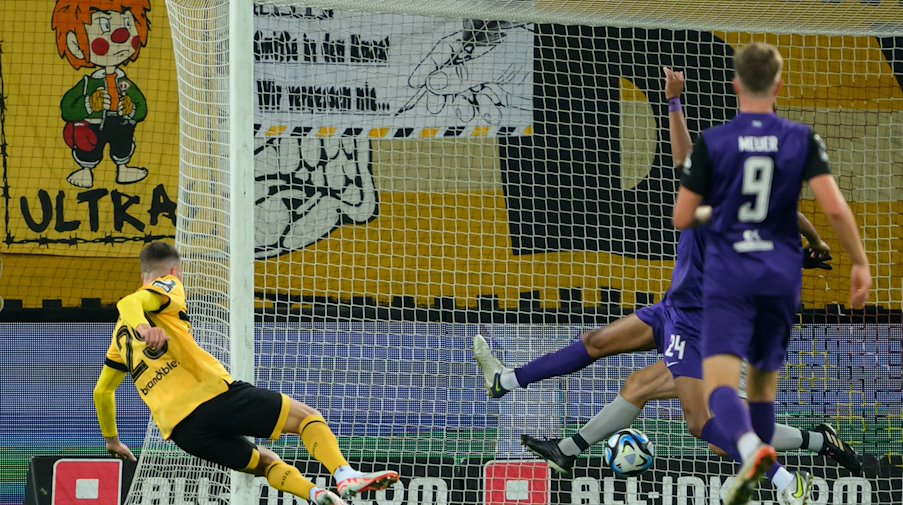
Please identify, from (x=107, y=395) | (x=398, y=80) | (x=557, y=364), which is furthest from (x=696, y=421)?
(x=398, y=80)

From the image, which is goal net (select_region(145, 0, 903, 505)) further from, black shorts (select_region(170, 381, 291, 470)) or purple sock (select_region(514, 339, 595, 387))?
black shorts (select_region(170, 381, 291, 470))

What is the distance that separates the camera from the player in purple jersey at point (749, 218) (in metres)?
4.55

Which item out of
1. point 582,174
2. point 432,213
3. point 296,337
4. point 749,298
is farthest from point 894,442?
point 749,298

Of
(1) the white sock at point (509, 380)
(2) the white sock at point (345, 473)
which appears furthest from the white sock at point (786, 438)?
(2) the white sock at point (345, 473)

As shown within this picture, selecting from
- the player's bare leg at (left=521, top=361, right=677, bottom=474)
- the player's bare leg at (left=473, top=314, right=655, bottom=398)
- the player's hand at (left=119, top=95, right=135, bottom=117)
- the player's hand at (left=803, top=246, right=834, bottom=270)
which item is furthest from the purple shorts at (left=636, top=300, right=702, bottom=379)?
the player's hand at (left=119, top=95, right=135, bottom=117)

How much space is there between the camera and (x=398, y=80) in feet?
30.8

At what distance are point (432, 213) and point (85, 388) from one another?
283 centimetres

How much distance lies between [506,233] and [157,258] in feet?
12.1

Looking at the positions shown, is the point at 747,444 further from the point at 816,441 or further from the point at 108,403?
the point at 108,403

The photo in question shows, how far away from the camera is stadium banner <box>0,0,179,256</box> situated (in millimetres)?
9547

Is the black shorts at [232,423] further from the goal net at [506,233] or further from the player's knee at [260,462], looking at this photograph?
the goal net at [506,233]

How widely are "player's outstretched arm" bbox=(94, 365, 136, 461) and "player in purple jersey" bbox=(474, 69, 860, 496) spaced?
192 cm

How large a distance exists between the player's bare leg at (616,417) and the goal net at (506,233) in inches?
63.0

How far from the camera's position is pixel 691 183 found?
461 centimetres
